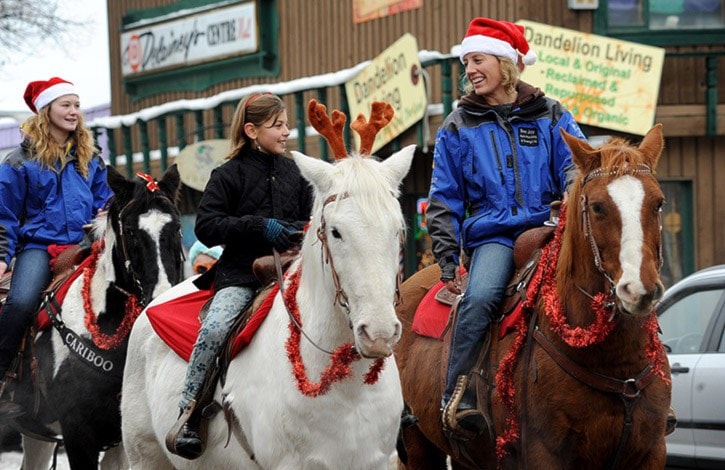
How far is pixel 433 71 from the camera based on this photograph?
58.6ft

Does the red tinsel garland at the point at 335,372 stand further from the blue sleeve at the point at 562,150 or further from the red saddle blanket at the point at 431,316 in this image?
the blue sleeve at the point at 562,150

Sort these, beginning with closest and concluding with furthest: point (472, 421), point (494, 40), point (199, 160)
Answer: point (472, 421) → point (494, 40) → point (199, 160)

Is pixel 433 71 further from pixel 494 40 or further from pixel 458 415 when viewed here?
pixel 458 415

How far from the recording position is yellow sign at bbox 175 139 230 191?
20.0 meters

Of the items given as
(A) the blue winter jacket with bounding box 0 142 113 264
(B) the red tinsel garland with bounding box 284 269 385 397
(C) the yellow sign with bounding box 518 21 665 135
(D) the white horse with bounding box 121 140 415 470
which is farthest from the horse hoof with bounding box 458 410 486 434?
(C) the yellow sign with bounding box 518 21 665 135

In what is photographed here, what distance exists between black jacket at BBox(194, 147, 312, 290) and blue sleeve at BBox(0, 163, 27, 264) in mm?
2253

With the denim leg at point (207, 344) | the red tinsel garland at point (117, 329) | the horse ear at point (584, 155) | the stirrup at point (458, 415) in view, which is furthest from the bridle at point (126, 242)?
the horse ear at point (584, 155)

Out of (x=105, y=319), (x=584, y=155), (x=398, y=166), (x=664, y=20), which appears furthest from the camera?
(x=664, y=20)

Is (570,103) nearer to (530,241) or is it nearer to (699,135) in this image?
(699,135)

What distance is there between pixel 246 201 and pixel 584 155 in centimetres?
172

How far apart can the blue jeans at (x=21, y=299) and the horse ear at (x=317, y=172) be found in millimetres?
3480

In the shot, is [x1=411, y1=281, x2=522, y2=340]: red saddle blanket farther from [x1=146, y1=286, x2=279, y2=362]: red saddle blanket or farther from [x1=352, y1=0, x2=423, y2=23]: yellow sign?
[x1=352, y1=0, x2=423, y2=23]: yellow sign

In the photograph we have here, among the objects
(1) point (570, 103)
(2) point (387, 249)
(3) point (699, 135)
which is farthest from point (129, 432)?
(3) point (699, 135)

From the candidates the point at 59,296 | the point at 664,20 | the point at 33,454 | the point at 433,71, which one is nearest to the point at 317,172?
the point at 59,296
